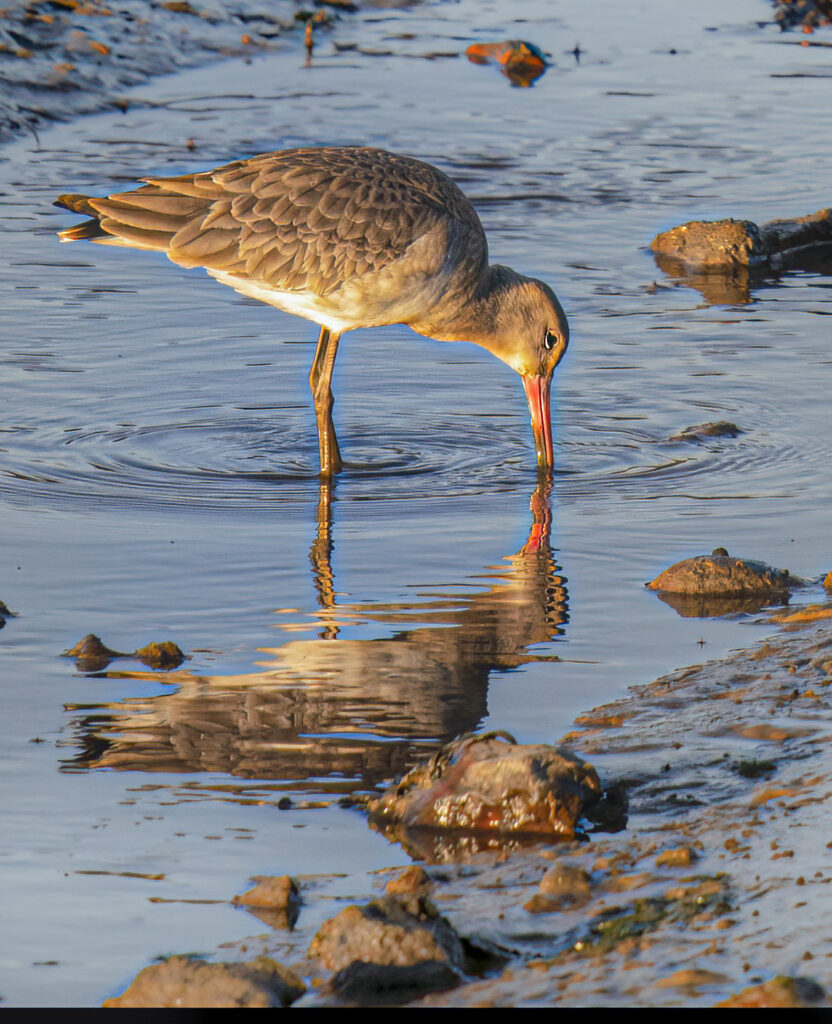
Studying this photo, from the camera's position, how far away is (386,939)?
3.86m

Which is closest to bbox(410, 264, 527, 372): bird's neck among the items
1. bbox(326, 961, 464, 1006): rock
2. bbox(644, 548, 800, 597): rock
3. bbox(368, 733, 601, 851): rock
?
bbox(644, 548, 800, 597): rock

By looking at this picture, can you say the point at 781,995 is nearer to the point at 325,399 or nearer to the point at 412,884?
the point at 412,884

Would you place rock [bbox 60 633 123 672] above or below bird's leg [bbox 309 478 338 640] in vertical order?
above

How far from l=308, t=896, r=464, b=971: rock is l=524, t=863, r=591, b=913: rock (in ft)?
1.01

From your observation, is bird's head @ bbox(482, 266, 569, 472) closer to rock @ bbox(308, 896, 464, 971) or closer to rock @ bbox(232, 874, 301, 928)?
rock @ bbox(232, 874, 301, 928)

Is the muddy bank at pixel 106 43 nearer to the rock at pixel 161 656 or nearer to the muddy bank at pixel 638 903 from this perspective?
the rock at pixel 161 656

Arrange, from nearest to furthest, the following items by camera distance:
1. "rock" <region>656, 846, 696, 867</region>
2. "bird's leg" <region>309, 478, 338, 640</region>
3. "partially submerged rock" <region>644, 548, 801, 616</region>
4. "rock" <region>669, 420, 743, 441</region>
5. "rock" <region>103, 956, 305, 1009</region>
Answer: "rock" <region>103, 956, 305, 1009</region>, "rock" <region>656, 846, 696, 867</region>, "bird's leg" <region>309, 478, 338, 640</region>, "partially submerged rock" <region>644, 548, 801, 616</region>, "rock" <region>669, 420, 743, 441</region>

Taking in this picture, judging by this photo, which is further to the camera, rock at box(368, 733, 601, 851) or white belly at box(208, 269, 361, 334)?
white belly at box(208, 269, 361, 334)

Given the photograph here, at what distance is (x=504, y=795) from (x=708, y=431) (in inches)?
168

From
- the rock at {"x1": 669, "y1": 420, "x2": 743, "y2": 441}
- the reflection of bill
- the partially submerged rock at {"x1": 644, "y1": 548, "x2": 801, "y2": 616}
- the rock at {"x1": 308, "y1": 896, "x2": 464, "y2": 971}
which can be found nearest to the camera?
the rock at {"x1": 308, "y1": 896, "x2": 464, "y2": 971}

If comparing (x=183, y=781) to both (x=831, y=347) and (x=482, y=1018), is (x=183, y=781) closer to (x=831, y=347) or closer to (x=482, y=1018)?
(x=482, y=1018)

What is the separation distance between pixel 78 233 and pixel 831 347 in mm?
4310

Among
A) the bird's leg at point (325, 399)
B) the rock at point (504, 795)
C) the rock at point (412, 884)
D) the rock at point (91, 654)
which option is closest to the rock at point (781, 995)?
the rock at point (412, 884)

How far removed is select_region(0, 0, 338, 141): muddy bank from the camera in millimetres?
15586
